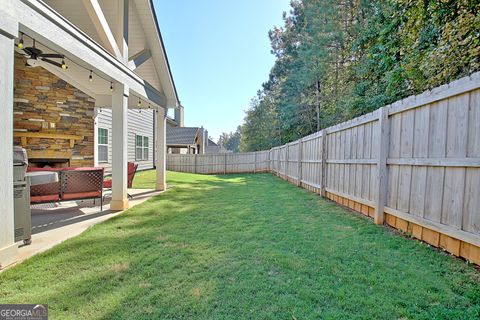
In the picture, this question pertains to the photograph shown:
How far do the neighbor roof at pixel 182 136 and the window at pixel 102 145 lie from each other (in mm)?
11122

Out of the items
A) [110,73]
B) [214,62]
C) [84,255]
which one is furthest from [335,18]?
[84,255]

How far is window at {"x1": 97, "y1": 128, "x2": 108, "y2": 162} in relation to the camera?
9.13 metres

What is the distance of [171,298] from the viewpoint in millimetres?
1921

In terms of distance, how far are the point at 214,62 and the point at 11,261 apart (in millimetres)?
17748

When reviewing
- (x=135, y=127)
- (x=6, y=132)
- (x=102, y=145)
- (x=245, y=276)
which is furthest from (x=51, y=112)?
(x=245, y=276)

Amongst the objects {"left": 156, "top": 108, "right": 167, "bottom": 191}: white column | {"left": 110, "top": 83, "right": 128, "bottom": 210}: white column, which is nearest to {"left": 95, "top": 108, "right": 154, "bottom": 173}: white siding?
{"left": 156, "top": 108, "right": 167, "bottom": 191}: white column

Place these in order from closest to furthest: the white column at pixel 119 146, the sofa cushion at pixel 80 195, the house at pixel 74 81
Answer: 1. the house at pixel 74 81
2. the sofa cushion at pixel 80 195
3. the white column at pixel 119 146

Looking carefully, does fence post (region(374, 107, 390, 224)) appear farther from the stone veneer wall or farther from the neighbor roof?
the neighbor roof

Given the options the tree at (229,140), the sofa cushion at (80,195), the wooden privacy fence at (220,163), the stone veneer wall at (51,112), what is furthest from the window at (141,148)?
the tree at (229,140)

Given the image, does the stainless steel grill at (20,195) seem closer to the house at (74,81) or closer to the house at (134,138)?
the house at (74,81)

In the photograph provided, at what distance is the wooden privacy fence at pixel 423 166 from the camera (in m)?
2.39

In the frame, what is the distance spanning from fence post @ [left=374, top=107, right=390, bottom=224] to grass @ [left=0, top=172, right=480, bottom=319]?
350mm

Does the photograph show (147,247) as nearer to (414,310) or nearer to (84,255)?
(84,255)

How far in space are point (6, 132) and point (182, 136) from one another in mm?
19599
